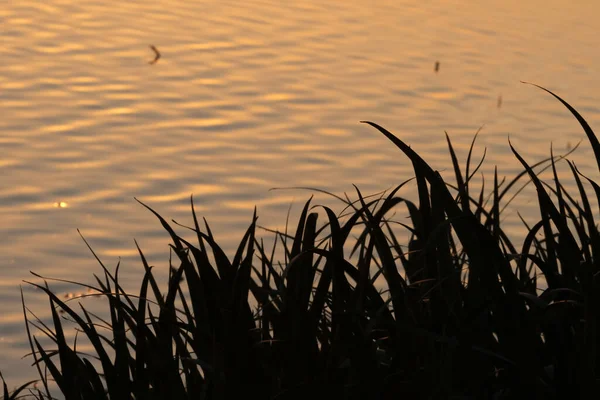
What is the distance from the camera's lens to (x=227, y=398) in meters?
2.71

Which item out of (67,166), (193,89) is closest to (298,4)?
(193,89)

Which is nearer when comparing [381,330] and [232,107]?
[381,330]

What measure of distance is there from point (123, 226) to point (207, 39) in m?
6.13

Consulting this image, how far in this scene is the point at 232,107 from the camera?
10406mm

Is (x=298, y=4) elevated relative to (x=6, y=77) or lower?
elevated

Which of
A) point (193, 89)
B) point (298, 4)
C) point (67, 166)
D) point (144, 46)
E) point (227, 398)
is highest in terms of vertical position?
point (298, 4)

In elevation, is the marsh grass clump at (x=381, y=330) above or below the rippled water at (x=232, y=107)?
below

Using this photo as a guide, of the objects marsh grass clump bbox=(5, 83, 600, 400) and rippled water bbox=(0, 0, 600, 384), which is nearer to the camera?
marsh grass clump bbox=(5, 83, 600, 400)

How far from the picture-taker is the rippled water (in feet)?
24.5

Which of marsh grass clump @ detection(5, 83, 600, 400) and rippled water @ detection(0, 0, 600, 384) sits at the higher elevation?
rippled water @ detection(0, 0, 600, 384)

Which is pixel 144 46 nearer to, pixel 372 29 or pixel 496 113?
pixel 372 29

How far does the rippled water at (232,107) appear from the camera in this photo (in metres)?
7.47

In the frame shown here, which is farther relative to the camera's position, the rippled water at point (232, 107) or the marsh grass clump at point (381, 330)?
the rippled water at point (232, 107)

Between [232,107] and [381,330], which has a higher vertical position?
[232,107]
